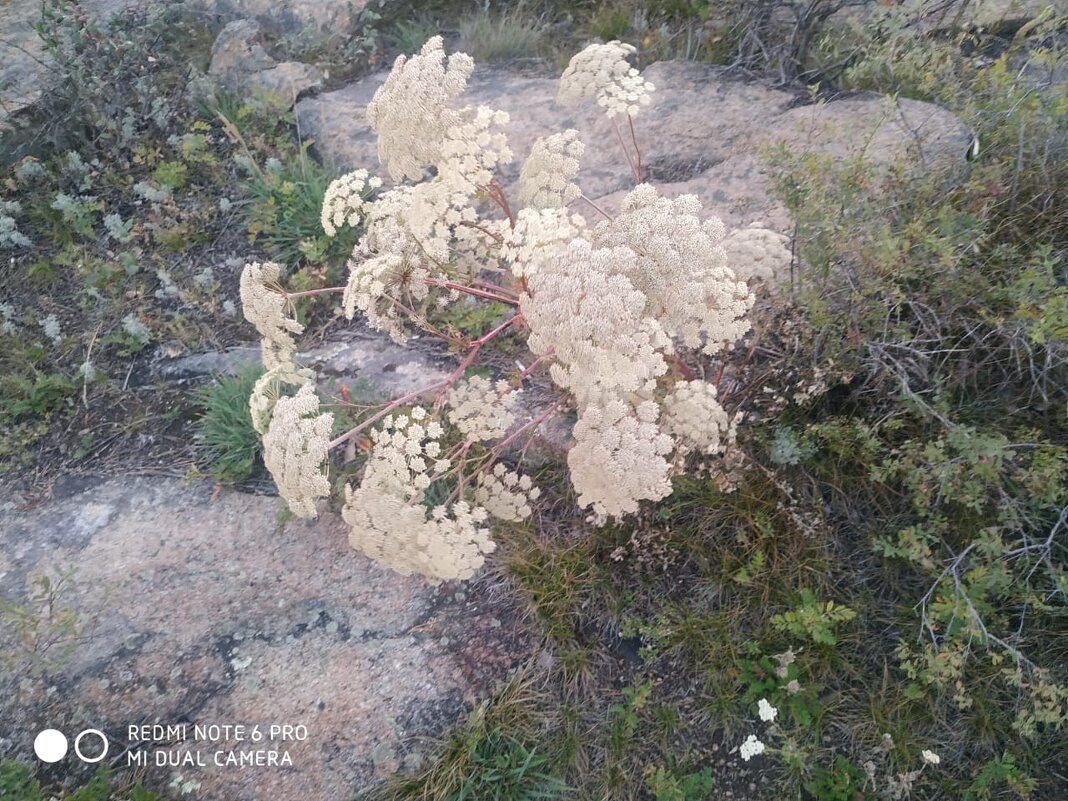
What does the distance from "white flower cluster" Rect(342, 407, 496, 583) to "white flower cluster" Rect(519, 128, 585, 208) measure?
34.2 inches

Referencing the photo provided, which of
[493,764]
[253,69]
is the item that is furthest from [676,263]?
[253,69]

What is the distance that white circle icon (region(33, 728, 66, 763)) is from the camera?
8.09 feet

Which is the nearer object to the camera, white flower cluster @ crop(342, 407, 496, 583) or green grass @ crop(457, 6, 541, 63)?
white flower cluster @ crop(342, 407, 496, 583)

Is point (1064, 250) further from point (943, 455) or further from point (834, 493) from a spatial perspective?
point (834, 493)

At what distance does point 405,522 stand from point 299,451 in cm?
34

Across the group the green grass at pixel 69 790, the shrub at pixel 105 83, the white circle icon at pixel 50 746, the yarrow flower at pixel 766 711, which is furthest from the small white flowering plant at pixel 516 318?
the shrub at pixel 105 83

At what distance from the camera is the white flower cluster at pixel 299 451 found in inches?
75.5

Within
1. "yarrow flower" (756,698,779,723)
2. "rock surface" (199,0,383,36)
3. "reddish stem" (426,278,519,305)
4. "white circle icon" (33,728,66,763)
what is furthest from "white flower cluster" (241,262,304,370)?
"rock surface" (199,0,383,36)

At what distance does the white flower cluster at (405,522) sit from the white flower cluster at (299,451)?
10 cm

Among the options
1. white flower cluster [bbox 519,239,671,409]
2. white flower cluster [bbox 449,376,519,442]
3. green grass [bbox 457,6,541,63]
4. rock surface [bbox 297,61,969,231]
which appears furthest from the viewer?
green grass [bbox 457,6,541,63]

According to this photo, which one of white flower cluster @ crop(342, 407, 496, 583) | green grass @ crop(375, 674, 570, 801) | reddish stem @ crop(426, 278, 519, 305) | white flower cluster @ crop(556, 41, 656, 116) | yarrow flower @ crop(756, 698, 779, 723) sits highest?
white flower cluster @ crop(556, 41, 656, 116)

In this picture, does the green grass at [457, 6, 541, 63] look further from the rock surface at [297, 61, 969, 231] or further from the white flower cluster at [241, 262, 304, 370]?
the white flower cluster at [241, 262, 304, 370]

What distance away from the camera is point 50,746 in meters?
2.48

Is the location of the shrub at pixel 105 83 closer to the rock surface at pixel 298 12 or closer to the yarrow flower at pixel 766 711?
the rock surface at pixel 298 12
